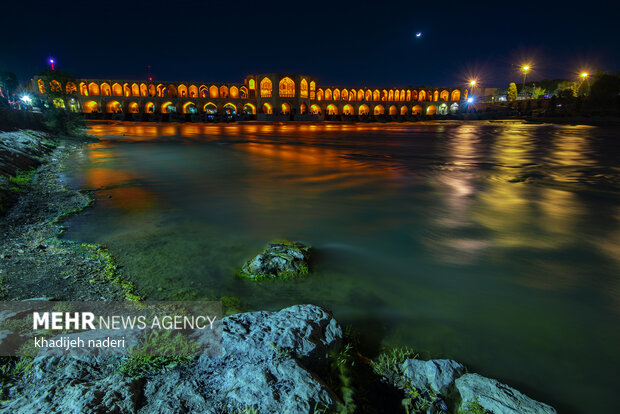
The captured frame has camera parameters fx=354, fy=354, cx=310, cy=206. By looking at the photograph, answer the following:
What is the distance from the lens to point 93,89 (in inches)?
2115

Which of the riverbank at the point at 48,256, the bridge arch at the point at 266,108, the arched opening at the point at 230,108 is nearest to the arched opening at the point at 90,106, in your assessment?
the arched opening at the point at 230,108

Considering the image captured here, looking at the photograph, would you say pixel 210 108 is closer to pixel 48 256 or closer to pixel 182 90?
pixel 182 90

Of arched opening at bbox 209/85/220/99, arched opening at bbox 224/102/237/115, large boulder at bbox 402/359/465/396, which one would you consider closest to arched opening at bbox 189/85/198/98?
arched opening at bbox 209/85/220/99

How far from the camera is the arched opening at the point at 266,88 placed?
5445 centimetres

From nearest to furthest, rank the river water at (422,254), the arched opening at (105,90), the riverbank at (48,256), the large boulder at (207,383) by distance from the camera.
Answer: the large boulder at (207,383), the river water at (422,254), the riverbank at (48,256), the arched opening at (105,90)

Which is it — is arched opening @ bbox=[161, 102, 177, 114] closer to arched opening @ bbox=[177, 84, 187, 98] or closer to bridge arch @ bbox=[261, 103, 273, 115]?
arched opening @ bbox=[177, 84, 187, 98]

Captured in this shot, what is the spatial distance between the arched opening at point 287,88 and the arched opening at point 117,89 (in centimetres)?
2514

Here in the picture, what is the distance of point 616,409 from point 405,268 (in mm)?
2053

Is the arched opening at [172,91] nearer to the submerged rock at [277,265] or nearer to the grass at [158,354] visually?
the submerged rock at [277,265]

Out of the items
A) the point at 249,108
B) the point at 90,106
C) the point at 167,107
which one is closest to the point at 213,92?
the point at 249,108

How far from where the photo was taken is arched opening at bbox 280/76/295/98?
53.2 metres

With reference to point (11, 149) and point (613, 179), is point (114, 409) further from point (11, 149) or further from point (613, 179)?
point (613, 179)

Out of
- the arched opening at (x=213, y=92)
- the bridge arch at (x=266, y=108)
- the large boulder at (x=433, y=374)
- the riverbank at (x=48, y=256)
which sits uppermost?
the arched opening at (x=213, y=92)

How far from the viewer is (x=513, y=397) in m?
1.90
